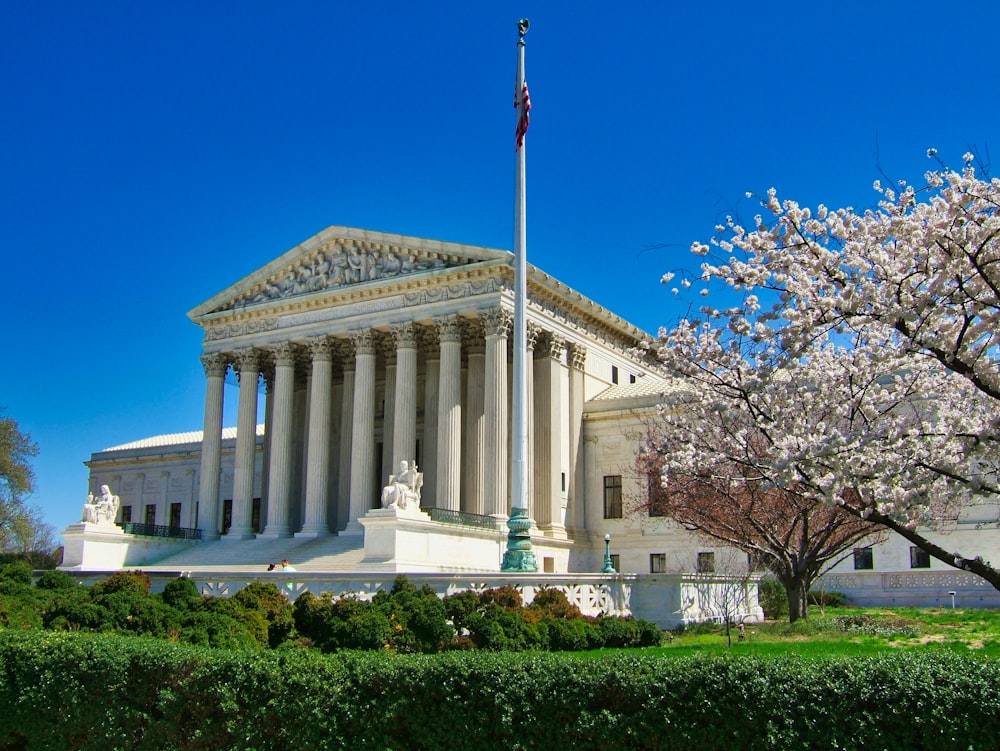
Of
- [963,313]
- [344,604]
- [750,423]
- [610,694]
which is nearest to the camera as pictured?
[610,694]

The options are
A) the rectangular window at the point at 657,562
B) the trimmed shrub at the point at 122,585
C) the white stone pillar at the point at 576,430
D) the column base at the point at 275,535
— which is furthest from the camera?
the white stone pillar at the point at 576,430

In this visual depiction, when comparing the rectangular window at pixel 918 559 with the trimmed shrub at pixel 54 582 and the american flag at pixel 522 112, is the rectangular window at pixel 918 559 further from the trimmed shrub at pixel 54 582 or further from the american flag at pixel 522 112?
the trimmed shrub at pixel 54 582

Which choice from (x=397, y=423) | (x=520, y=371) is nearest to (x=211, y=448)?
(x=397, y=423)

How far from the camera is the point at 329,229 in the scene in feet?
164

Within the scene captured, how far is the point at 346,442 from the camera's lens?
53438mm

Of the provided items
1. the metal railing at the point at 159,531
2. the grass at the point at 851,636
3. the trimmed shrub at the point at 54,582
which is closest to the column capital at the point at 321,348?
the metal railing at the point at 159,531

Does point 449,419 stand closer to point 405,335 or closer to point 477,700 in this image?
point 405,335

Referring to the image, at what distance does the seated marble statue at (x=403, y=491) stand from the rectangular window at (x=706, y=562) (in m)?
15.9

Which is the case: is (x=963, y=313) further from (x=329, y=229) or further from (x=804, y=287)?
(x=329, y=229)

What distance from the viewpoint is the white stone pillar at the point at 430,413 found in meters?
50.7

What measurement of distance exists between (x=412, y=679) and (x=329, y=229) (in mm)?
41409

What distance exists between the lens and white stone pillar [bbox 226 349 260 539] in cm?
5141

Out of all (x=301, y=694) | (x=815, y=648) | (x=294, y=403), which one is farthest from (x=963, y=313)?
(x=294, y=403)

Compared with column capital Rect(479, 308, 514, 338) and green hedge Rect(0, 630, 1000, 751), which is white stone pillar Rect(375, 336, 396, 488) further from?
green hedge Rect(0, 630, 1000, 751)
